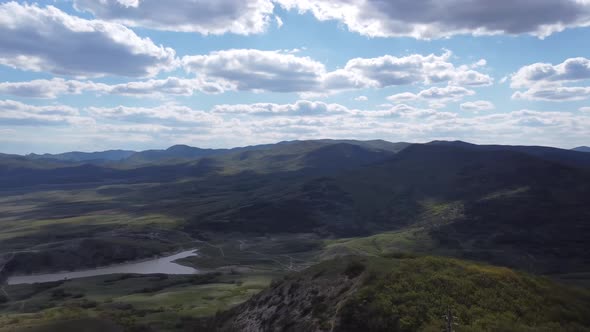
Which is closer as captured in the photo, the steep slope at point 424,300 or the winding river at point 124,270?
the steep slope at point 424,300

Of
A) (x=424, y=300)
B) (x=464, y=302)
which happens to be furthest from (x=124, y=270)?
(x=464, y=302)

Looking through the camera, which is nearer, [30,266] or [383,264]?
[383,264]

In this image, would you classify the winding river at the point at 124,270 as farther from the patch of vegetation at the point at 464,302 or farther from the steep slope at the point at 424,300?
the patch of vegetation at the point at 464,302

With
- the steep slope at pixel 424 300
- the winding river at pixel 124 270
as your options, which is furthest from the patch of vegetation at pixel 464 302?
the winding river at pixel 124 270

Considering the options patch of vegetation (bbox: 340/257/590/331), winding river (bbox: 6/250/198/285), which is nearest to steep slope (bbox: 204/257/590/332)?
patch of vegetation (bbox: 340/257/590/331)

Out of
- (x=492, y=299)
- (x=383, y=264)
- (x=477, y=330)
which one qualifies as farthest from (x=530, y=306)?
(x=383, y=264)

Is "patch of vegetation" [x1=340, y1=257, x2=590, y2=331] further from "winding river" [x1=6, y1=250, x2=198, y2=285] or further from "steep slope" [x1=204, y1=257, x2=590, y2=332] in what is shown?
"winding river" [x1=6, y1=250, x2=198, y2=285]

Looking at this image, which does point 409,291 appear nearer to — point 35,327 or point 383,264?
point 383,264
